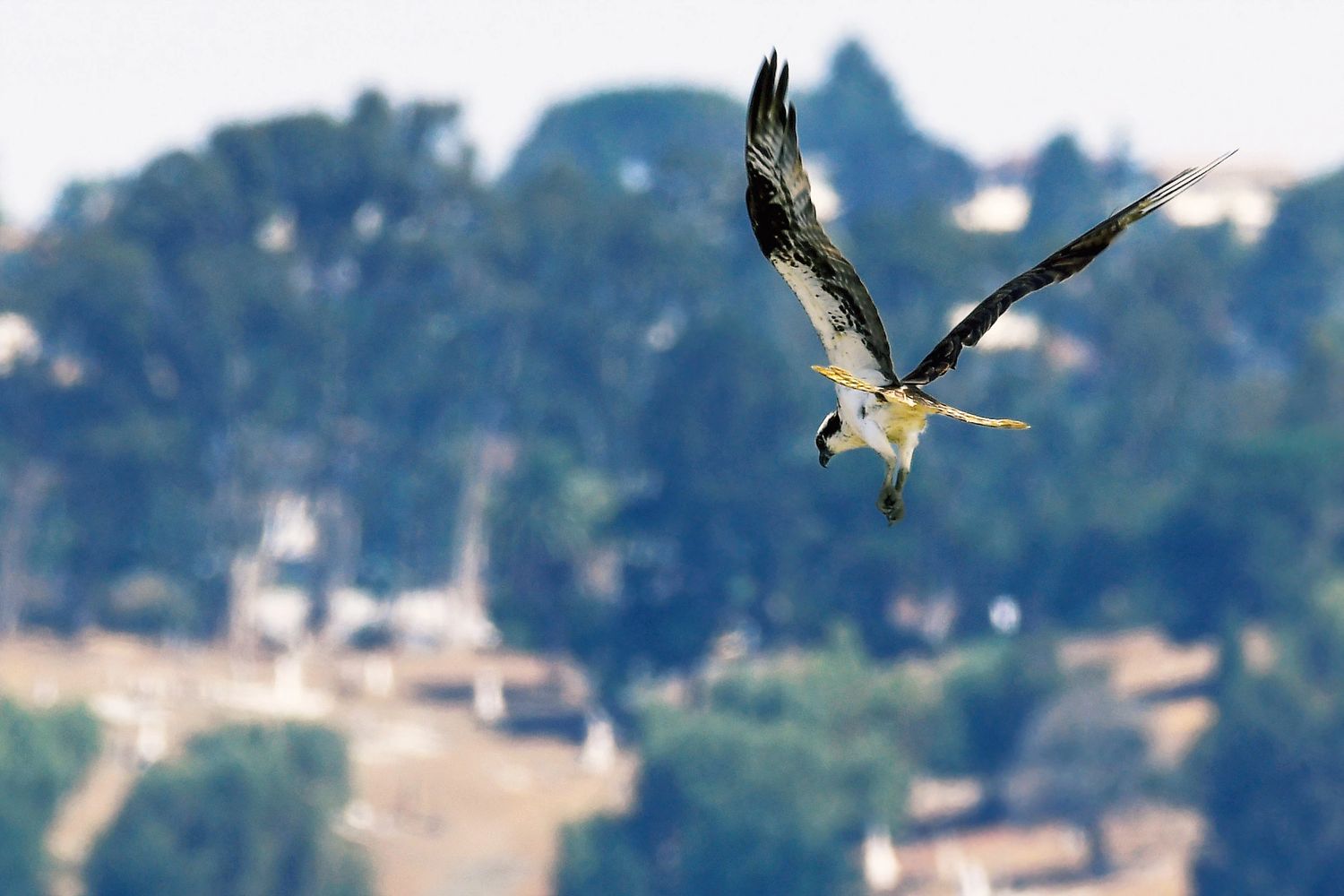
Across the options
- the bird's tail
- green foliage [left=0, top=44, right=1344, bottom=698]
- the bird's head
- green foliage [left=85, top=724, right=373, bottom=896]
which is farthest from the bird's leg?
green foliage [left=0, top=44, right=1344, bottom=698]

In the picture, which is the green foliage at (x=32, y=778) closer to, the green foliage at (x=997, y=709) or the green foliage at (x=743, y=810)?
the green foliage at (x=743, y=810)

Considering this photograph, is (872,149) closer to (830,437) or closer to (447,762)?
(447,762)

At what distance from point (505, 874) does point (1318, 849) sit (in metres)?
24.1

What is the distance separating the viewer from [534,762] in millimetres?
91688

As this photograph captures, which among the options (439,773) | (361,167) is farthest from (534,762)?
(361,167)

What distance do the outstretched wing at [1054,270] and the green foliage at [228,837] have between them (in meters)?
65.3

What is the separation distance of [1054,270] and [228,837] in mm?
68172

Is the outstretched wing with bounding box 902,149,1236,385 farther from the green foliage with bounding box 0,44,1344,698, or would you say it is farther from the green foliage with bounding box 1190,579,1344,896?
the green foliage with bounding box 0,44,1344,698

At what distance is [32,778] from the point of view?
79.1 metres

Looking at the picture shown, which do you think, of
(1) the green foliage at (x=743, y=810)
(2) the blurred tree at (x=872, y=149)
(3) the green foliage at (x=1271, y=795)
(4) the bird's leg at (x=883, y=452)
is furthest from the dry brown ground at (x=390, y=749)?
(2) the blurred tree at (x=872, y=149)

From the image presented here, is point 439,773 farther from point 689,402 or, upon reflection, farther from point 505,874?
point 689,402

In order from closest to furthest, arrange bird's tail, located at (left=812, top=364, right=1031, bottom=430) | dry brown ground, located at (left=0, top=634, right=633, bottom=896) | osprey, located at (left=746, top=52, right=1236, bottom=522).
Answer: bird's tail, located at (left=812, top=364, right=1031, bottom=430) < osprey, located at (left=746, top=52, right=1236, bottom=522) < dry brown ground, located at (left=0, top=634, right=633, bottom=896)

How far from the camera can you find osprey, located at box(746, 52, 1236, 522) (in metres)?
11.1

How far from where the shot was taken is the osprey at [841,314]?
11.1 meters
